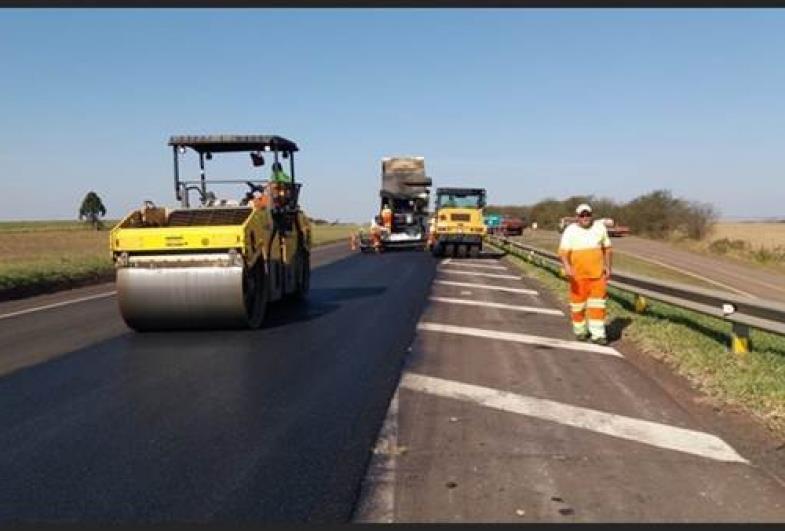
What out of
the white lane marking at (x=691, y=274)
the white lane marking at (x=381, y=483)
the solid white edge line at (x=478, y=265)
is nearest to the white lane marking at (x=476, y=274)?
the solid white edge line at (x=478, y=265)

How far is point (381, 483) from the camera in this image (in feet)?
15.4

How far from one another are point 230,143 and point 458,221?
696 inches

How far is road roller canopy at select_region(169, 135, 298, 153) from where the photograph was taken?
1266 cm

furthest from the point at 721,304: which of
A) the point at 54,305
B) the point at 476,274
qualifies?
the point at 476,274

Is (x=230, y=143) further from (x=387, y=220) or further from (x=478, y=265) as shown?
(x=387, y=220)

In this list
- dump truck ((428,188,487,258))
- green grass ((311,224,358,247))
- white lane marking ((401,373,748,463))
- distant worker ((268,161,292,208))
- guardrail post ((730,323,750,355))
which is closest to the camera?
white lane marking ((401,373,748,463))

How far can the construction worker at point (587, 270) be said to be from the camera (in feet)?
31.4

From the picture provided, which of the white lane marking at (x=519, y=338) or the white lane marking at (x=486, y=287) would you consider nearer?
the white lane marking at (x=519, y=338)

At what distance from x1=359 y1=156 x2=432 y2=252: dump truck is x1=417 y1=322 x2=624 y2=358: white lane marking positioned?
23952 millimetres

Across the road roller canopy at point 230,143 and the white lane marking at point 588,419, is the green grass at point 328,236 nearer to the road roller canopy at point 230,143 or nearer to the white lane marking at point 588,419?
the road roller canopy at point 230,143

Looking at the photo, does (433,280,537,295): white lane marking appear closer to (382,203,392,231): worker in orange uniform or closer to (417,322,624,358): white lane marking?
(417,322,624,358): white lane marking

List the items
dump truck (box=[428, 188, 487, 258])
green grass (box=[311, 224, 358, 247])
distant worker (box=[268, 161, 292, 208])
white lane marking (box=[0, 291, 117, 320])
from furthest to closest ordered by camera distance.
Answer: green grass (box=[311, 224, 358, 247]) → dump truck (box=[428, 188, 487, 258]) → white lane marking (box=[0, 291, 117, 320]) → distant worker (box=[268, 161, 292, 208])

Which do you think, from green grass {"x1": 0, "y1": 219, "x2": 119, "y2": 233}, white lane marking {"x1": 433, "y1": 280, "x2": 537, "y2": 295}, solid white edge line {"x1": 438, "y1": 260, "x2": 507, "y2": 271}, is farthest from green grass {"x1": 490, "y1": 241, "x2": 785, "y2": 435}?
green grass {"x1": 0, "y1": 219, "x2": 119, "y2": 233}

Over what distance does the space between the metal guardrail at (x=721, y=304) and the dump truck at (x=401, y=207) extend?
22889 mm
